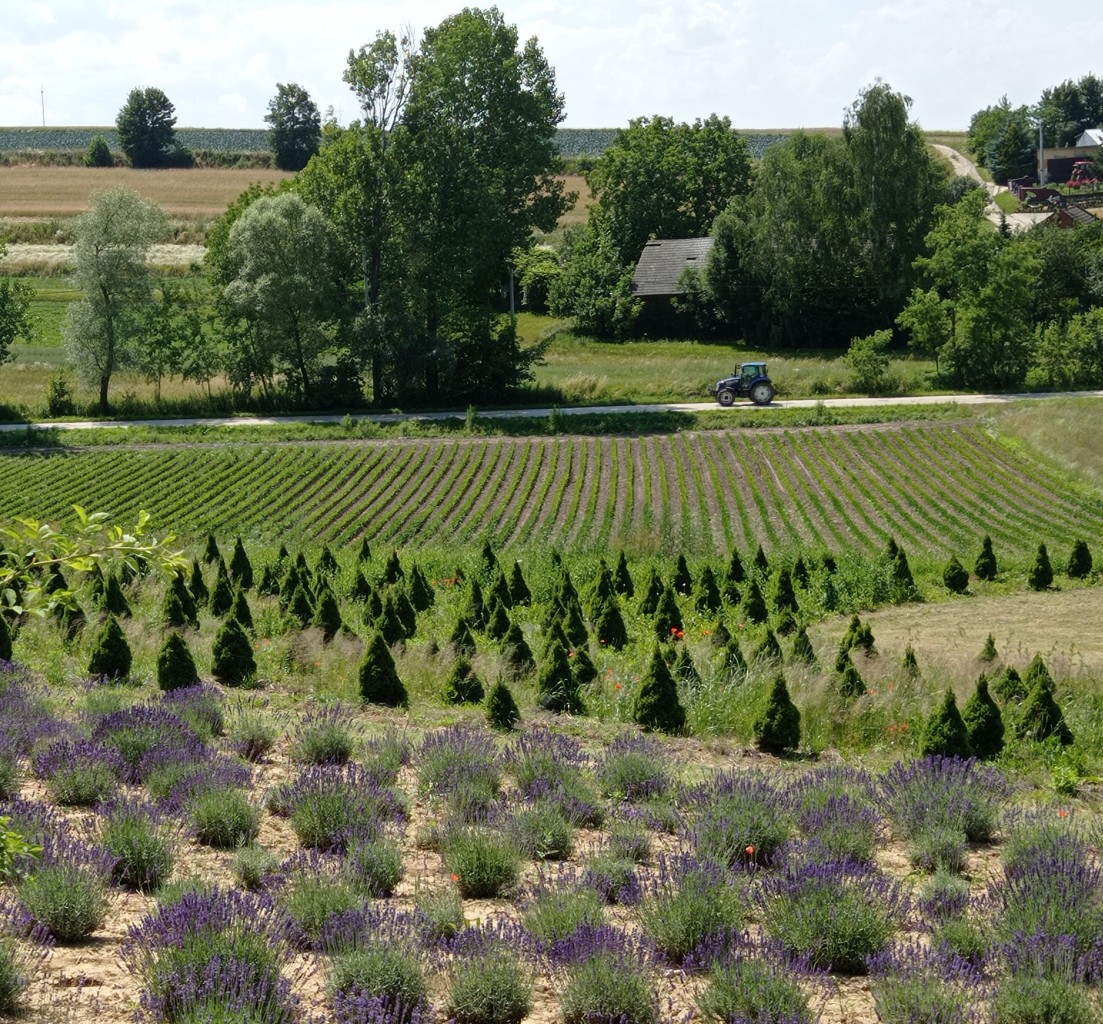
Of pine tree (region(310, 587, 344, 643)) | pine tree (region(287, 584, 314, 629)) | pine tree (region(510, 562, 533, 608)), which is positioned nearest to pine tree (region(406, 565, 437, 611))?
pine tree (region(510, 562, 533, 608))

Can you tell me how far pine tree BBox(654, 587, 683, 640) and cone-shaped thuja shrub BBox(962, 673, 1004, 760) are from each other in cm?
776

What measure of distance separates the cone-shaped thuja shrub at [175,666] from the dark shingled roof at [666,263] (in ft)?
191

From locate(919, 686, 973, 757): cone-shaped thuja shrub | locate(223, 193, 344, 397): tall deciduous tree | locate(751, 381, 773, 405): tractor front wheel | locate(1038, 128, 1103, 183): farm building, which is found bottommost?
locate(919, 686, 973, 757): cone-shaped thuja shrub

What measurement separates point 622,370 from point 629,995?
2173 inches

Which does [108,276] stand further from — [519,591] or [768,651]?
[768,651]

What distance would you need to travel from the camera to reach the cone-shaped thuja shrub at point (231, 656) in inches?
596

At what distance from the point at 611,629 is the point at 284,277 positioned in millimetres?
34701

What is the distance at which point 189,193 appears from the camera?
102 m

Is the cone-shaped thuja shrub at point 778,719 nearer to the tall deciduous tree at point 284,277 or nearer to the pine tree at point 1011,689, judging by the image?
the pine tree at point 1011,689

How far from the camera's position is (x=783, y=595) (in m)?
23.7

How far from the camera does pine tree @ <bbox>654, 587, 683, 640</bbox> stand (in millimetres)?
20698

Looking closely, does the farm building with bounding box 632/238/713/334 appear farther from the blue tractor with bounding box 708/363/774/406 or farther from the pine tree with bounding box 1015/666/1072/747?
the pine tree with bounding box 1015/666/1072/747

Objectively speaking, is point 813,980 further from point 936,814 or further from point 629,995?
point 936,814

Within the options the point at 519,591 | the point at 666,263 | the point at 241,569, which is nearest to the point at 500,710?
the point at 519,591
